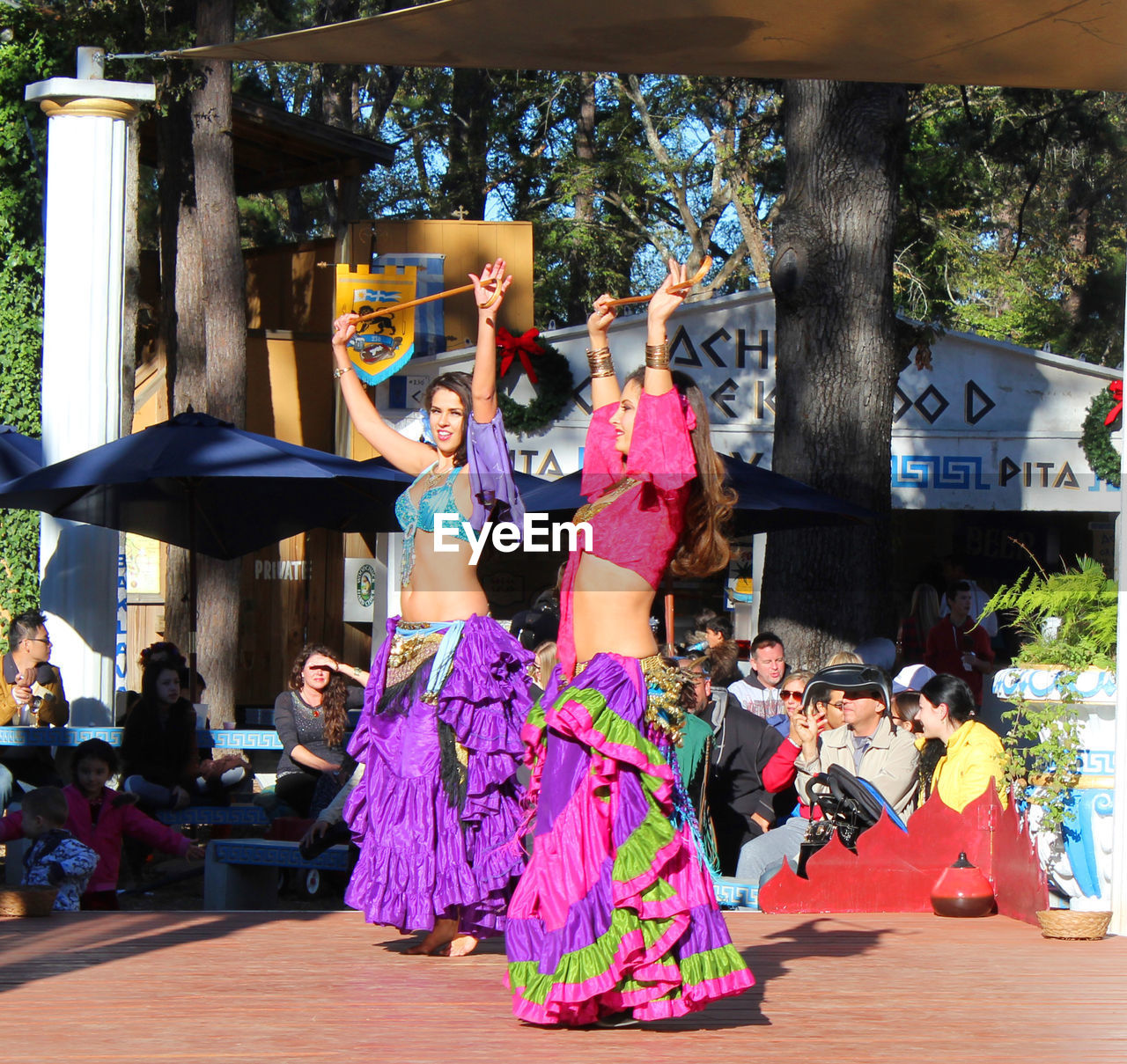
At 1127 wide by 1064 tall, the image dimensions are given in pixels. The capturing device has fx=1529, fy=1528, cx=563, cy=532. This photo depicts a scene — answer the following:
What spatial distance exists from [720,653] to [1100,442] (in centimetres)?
667

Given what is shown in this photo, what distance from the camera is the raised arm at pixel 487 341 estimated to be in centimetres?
452

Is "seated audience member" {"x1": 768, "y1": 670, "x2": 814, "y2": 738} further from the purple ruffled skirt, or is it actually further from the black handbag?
the purple ruffled skirt

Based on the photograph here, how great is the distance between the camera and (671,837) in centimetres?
372

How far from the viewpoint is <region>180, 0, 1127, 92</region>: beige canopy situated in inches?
185

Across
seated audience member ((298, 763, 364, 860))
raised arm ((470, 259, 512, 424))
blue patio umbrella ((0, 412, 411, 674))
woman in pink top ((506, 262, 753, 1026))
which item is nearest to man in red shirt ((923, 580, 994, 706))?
blue patio umbrella ((0, 412, 411, 674))

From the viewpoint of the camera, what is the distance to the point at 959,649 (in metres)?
10.5

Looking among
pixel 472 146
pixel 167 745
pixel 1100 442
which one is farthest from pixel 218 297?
pixel 472 146

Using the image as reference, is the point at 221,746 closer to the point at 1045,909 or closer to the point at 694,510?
the point at 1045,909

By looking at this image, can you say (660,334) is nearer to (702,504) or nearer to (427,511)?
(702,504)

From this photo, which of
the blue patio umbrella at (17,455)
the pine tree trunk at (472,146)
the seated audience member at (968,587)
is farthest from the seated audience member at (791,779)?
Answer: the pine tree trunk at (472,146)

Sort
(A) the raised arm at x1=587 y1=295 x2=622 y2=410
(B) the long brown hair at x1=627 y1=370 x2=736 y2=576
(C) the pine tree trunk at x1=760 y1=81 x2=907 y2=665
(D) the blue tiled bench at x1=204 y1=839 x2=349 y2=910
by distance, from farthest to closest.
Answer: (C) the pine tree trunk at x1=760 y1=81 x2=907 y2=665 → (D) the blue tiled bench at x1=204 y1=839 x2=349 y2=910 → (A) the raised arm at x1=587 y1=295 x2=622 y2=410 → (B) the long brown hair at x1=627 y1=370 x2=736 y2=576

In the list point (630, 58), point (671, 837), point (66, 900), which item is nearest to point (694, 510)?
point (671, 837)

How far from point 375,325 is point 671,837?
37.1 feet

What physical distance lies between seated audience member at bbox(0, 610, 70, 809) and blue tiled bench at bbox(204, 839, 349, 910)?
6.97ft
